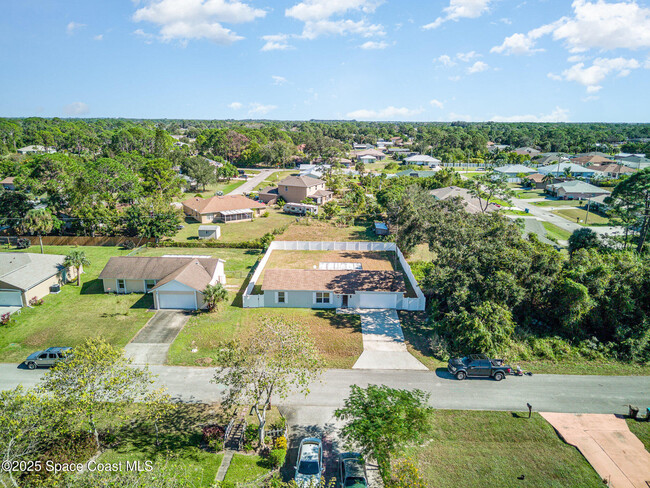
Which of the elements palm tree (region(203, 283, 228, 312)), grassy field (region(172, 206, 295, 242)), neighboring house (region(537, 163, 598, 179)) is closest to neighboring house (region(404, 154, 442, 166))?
neighboring house (region(537, 163, 598, 179))

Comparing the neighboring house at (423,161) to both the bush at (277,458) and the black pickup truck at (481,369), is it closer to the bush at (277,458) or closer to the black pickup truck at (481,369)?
the black pickup truck at (481,369)

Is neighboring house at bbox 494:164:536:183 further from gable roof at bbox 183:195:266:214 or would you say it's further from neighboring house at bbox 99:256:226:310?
neighboring house at bbox 99:256:226:310

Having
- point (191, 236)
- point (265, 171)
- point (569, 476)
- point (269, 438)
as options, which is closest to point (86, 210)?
point (191, 236)

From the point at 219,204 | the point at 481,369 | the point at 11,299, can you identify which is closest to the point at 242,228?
the point at 219,204

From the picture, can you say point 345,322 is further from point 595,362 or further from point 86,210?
point 86,210

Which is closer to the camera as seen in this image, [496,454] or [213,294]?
[496,454]

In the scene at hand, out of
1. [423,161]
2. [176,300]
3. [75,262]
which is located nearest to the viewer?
[176,300]

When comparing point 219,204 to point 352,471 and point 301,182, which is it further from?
point 352,471
